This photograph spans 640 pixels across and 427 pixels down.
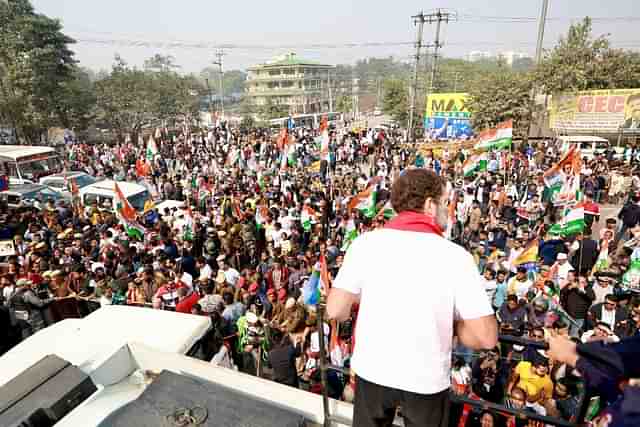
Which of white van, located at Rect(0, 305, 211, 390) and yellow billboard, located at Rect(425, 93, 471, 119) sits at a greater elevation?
yellow billboard, located at Rect(425, 93, 471, 119)

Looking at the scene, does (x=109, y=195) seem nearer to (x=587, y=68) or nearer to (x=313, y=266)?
(x=313, y=266)

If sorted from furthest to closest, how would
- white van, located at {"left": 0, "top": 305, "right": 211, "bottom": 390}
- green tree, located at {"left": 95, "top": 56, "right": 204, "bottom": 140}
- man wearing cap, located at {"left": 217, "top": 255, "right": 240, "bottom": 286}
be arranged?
green tree, located at {"left": 95, "top": 56, "right": 204, "bottom": 140} → man wearing cap, located at {"left": 217, "top": 255, "right": 240, "bottom": 286} → white van, located at {"left": 0, "top": 305, "right": 211, "bottom": 390}

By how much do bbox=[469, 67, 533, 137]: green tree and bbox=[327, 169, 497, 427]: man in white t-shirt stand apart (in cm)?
2756

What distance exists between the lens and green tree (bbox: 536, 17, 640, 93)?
24.9 m

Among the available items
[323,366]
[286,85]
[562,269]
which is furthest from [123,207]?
[286,85]

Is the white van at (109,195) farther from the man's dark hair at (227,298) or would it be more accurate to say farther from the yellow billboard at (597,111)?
the yellow billboard at (597,111)

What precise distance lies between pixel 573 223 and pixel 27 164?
20.5m

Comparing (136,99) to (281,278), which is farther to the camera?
(136,99)

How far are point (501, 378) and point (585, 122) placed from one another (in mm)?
25811

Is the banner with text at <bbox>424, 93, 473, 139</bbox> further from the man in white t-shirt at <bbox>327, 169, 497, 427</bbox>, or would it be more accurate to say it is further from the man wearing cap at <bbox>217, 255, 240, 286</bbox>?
the man in white t-shirt at <bbox>327, 169, 497, 427</bbox>

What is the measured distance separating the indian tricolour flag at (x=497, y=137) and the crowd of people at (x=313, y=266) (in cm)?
57

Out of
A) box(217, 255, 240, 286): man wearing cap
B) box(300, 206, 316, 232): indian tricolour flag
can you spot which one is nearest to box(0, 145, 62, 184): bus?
box(300, 206, 316, 232): indian tricolour flag

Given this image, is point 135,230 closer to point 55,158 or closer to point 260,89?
point 55,158

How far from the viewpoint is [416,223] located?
1739 mm
